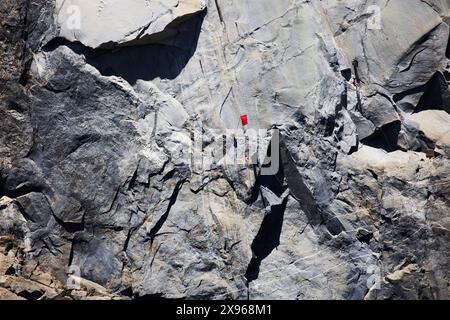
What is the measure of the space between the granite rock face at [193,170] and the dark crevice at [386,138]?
0.22m

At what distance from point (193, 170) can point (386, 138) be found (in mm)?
2657

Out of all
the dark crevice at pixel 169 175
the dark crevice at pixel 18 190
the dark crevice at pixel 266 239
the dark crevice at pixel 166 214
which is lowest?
the dark crevice at pixel 266 239

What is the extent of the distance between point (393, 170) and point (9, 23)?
535 cm

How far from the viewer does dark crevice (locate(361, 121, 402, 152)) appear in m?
9.12

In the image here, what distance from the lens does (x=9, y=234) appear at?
28.6 ft

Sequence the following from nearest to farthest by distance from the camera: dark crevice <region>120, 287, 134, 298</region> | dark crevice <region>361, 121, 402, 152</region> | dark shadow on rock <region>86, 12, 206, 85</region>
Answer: dark crevice <region>120, 287, 134, 298</region>
dark shadow on rock <region>86, 12, 206, 85</region>
dark crevice <region>361, 121, 402, 152</region>

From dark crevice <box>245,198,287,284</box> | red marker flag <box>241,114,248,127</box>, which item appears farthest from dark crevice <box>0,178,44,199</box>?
dark crevice <box>245,198,287,284</box>

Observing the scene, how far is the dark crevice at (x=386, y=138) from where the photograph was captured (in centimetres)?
912

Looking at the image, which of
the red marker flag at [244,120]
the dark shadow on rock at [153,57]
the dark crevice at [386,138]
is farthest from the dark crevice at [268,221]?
the dark shadow on rock at [153,57]

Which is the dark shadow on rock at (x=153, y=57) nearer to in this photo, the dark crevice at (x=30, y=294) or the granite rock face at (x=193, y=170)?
the granite rock face at (x=193, y=170)

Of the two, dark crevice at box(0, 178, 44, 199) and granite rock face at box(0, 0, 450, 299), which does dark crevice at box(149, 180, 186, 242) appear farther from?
dark crevice at box(0, 178, 44, 199)

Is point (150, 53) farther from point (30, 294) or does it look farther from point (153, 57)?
point (30, 294)

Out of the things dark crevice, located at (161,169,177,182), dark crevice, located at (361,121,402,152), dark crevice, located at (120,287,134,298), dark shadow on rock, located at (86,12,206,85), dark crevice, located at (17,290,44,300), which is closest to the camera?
dark crevice, located at (17,290,44,300)

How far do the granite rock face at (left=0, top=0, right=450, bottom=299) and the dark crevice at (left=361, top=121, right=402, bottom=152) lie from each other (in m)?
0.22
